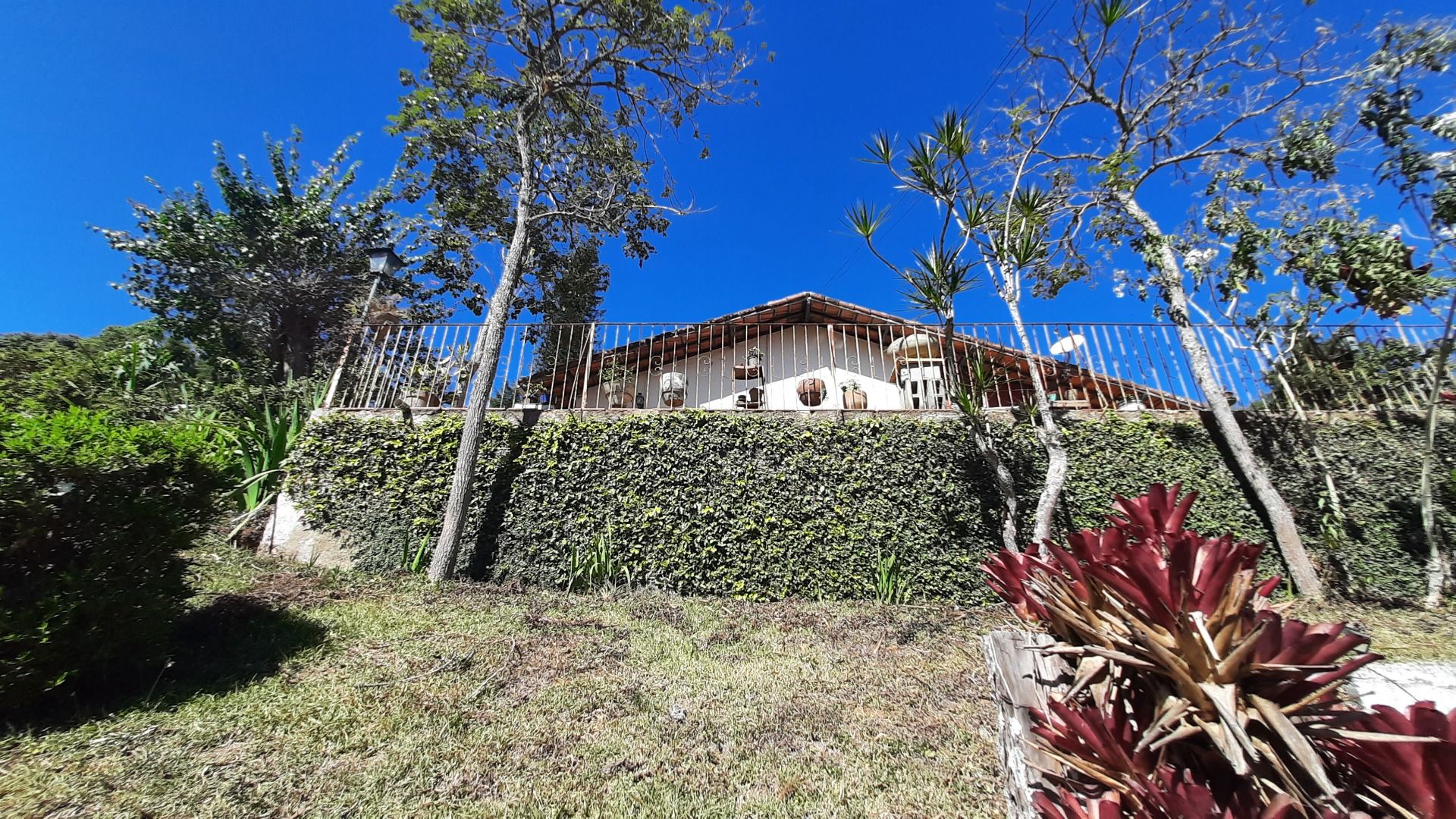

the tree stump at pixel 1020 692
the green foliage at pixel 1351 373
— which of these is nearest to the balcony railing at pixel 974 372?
the green foliage at pixel 1351 373

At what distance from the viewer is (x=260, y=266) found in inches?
411

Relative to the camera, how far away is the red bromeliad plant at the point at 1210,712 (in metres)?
0.66

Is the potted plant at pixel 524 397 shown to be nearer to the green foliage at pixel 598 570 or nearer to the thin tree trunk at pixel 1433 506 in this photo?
the green foliage at pixel 598 570

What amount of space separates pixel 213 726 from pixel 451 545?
8.66 ft

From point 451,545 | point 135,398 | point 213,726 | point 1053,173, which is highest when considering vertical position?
point 1053,173

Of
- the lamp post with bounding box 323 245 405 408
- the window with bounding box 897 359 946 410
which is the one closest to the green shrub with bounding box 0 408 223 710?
the lamp post with bounding box 323 245 405 408

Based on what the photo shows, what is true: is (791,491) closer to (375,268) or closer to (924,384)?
(924,384)

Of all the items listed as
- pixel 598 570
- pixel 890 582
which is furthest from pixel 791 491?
pixel 598 570

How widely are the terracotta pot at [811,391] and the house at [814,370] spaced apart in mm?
19

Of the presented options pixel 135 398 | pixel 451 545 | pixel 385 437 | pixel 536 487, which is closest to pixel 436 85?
pixel 385 437

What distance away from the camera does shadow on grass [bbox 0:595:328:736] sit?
8.13 feet

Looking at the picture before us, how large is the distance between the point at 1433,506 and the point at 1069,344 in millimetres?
3697

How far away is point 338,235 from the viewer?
38.6ft

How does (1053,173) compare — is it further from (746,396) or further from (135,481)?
(135,481)
